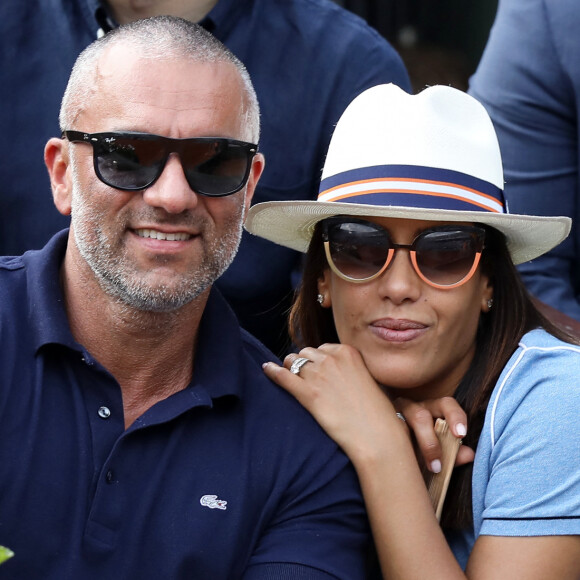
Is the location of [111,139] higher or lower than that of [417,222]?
higher

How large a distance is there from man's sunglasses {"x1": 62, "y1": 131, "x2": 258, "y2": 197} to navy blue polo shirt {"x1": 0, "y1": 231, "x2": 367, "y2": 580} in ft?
1.08

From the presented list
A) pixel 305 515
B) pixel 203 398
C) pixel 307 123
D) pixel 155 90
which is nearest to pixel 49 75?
pixel 307 123

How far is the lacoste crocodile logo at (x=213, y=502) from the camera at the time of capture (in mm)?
2777

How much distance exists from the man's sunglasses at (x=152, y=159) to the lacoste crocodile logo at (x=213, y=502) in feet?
2.18

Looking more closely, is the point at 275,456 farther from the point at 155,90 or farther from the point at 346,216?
the point at 155,90

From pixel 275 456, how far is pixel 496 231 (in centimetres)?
79

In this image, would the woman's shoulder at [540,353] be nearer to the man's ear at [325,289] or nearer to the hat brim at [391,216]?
the hat brim at [391,216]

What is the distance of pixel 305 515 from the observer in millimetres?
2865

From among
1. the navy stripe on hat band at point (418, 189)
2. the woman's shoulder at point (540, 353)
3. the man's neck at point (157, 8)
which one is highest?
the man's neck at point (157, 8)

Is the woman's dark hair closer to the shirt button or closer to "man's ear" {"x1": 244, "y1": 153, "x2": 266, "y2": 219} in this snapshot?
"man's ear" {"x1": 244, "y1": 153, "x2": 266, "y2": 219}

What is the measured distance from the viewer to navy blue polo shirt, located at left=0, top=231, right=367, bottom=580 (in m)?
2.68

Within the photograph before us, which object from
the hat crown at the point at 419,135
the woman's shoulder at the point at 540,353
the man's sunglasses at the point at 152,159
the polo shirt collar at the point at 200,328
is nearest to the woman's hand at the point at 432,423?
the woman's shoulder at the point at 540,353

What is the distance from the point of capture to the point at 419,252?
2938mm

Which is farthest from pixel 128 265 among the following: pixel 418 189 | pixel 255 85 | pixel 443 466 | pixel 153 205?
pixel 255 85
